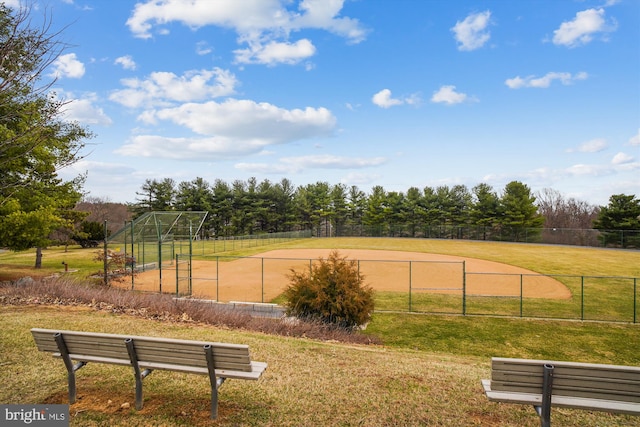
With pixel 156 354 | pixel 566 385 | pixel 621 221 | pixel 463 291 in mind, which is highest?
pixel 621 221

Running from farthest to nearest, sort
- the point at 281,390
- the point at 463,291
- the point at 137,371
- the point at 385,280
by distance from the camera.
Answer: the point at 385,280 → the point at 463,291 → the point at 281,390 → the point at 137,371

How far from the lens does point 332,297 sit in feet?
45.9

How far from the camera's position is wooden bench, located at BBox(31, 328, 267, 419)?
4.95 meters

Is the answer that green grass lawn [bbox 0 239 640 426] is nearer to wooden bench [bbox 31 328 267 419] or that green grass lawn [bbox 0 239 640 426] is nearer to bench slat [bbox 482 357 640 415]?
wooden bench [bbox 31 328 267 419]

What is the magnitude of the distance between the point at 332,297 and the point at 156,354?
30.3 feet

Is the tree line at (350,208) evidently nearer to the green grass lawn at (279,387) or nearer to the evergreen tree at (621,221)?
the evergreen tree at (621,221)

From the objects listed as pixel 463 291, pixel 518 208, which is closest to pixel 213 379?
pixel 463 291

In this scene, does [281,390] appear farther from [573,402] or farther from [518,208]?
[518,208]

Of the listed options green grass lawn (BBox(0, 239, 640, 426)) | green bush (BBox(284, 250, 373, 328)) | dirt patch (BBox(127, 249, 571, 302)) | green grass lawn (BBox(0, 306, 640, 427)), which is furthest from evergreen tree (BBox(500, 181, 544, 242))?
green grass lawn (BBox(0, 306, 640, 427))

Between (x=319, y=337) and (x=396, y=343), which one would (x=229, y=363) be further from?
(x=396, y=343)

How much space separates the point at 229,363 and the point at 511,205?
6622cm

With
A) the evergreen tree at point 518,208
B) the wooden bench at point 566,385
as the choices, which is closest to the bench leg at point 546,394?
the wooden bench at point 566,385

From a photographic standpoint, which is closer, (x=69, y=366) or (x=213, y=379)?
(x=213, y=379)

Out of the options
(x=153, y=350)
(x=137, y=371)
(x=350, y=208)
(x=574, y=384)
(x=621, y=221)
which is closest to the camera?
(x=574, y=384)
